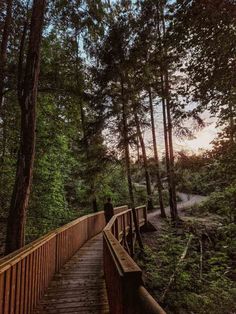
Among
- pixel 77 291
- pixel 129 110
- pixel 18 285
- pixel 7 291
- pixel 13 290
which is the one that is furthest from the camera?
pixel 129 110

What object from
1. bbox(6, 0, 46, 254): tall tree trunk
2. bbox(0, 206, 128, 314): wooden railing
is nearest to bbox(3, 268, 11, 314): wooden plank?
bbox(0, 206, 128, 314): wooden railing

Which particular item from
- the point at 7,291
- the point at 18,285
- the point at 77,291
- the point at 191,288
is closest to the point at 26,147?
the point at 77,291

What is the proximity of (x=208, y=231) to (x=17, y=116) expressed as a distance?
10193mm

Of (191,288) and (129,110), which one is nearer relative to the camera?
(191,288)

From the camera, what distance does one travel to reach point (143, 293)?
6.84 feet

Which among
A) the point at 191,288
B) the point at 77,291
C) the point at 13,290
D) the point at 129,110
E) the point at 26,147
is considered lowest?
the point at 191,288

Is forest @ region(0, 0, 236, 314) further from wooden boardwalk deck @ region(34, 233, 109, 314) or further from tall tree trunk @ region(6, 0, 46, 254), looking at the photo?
wooden boardwalk deck @ region(34, 233, 109, 314)

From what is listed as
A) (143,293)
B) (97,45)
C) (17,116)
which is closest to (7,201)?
(17,116)

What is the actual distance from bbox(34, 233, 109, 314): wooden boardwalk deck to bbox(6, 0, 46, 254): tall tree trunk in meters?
1.53

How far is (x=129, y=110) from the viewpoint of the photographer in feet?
40.3

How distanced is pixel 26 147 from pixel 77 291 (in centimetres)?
379

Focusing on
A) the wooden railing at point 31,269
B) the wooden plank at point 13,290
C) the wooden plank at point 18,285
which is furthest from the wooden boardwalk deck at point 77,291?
the wooden plank at point 13,290

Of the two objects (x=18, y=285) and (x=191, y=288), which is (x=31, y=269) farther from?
(x=191, y=288)

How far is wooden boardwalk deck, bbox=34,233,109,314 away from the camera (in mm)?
4527
